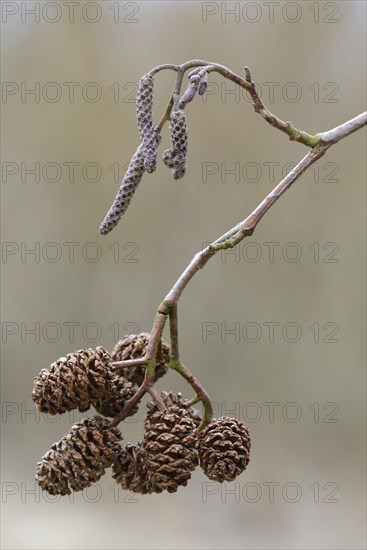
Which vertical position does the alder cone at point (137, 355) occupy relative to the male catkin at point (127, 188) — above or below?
below

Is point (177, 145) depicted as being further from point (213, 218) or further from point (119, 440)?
point (213, 218)

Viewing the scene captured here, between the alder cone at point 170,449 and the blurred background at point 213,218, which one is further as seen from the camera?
the blurred background at point 213,218

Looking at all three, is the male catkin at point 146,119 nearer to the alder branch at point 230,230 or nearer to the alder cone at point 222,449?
the alder branch at point 230,230

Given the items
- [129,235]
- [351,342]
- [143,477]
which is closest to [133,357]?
[143,477]

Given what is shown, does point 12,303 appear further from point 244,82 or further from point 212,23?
point 244,82

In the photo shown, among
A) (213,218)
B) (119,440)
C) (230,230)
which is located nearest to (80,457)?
(119,440)

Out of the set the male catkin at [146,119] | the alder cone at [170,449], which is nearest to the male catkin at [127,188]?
the male catkin at [146,119]

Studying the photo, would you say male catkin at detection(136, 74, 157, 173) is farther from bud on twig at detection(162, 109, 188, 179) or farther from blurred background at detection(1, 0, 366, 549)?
blurred background at detection(1, 0, 366, 549)
